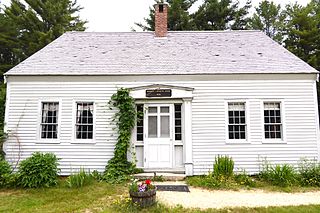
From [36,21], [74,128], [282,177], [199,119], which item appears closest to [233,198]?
[282,177]

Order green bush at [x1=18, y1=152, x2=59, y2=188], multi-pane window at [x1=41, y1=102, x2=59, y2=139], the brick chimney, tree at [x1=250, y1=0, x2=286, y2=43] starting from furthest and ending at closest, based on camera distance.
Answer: tree at [x1=250, y1=0, x2=286, y2=43]
the brick chimney
multi-pane window at [x1=41, y1=102, x2=59, y2=139]
green bush at [x1=18, y1=152, x2=59, y2=188]

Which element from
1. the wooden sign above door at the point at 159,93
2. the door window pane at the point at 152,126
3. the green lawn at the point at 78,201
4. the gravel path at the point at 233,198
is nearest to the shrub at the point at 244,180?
the gravel path at the point at 233,198

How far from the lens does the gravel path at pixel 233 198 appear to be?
249 inches

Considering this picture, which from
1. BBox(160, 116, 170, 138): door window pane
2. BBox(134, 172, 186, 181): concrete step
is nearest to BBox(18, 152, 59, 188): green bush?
BBox(134, 172, 186, 181): concrete step

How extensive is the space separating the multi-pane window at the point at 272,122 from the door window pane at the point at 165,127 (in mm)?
4019

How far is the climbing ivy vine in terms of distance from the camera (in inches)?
363

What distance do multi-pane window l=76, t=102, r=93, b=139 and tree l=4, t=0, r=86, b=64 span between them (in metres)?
13.8

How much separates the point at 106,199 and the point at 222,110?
5.78 m

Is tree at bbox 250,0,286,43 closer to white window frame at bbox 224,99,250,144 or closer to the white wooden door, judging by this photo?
white window frame at bbox 224,99,250,144

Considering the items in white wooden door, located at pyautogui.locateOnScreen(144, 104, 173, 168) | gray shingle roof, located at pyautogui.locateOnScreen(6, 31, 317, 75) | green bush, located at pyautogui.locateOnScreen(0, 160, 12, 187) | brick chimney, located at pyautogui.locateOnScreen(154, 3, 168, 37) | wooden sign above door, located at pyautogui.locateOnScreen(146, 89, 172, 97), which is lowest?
green bush, located at pyautogui.locateOnScreen(0, 160, 12, 187)

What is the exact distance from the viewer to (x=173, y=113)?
10000 mm

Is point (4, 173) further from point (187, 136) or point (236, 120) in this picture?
point (236, 120)

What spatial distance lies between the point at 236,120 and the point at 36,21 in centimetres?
2084

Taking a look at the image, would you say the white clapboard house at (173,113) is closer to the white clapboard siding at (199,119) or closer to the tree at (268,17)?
the white clapboard siding at (199,119)
